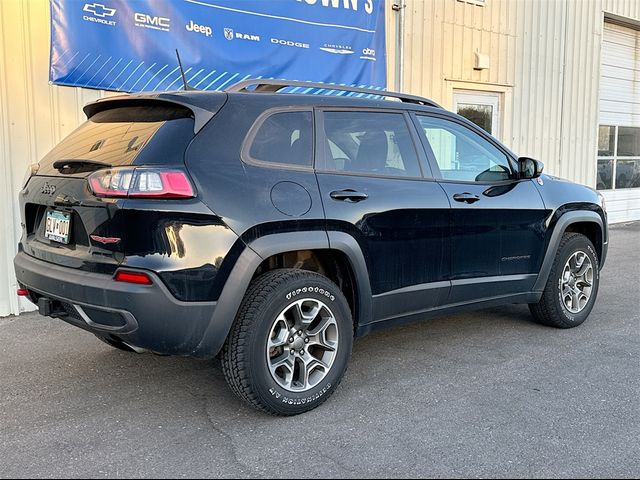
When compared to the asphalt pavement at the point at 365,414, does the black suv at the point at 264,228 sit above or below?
above

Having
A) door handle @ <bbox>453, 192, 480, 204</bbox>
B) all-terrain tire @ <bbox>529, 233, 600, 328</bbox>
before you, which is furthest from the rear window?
all-terrain tire @ <bbox>529, 233, 600, 328</bbox>

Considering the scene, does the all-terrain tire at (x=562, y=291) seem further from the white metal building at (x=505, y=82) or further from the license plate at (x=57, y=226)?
the white metal building at (x=505, y=82)

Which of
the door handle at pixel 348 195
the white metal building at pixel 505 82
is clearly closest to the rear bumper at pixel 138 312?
the door handle at pixel 348 195

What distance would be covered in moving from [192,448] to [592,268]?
3779 mm

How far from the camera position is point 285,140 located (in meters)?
3.58

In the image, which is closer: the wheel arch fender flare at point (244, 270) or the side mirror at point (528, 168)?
the wheel arch fender flare at point (244, 270)

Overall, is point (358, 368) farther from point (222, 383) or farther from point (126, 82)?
point (126, 82)

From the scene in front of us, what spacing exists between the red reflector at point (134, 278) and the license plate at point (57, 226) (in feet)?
1.67

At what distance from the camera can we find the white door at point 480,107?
9.67 m

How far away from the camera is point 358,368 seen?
4.27 metres

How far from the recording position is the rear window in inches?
125

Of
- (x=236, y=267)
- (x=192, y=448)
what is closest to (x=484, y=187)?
(x=236, y=267)

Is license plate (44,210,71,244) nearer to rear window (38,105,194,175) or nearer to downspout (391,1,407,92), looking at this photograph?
rear window (38,105,194,175)

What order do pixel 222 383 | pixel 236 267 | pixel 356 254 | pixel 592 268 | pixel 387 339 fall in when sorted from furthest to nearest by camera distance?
pixel 592 268 < pixel 387 339 < pixel 222 383 < pixel 356 254 < pixel 236 267
